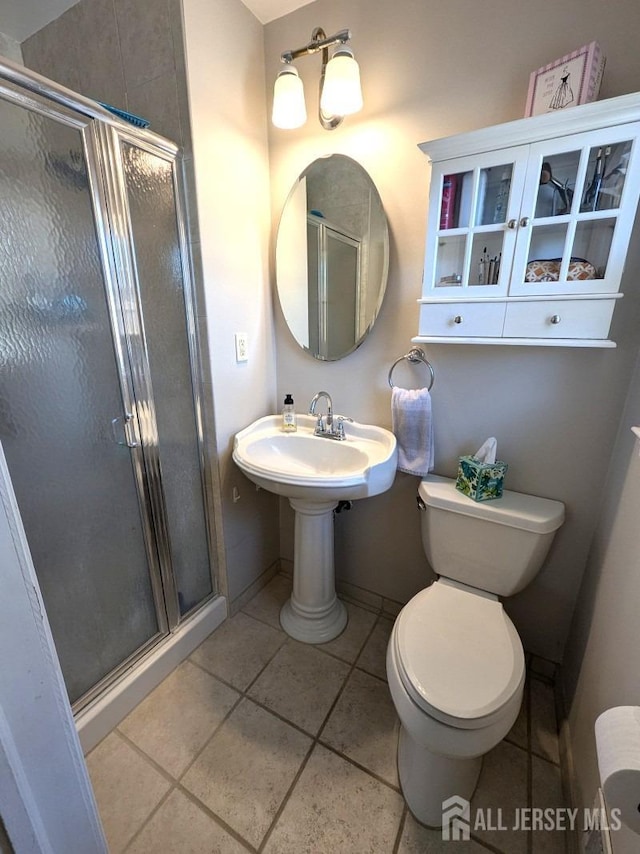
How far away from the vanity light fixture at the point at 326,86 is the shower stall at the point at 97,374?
16.2 inches

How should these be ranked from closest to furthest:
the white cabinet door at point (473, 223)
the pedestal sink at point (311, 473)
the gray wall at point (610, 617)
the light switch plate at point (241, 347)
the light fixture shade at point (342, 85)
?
the gray wall at point (610, 617)
the white cabinet door at point (473, 223)
the light fixture shade at point (342, 85)
the pedestal sink at point (311, 473)
the light switch plate at point (241, 347)

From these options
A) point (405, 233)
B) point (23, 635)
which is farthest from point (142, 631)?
point (405, 233)

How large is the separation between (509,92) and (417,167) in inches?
11.7

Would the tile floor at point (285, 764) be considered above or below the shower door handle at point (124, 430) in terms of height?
below

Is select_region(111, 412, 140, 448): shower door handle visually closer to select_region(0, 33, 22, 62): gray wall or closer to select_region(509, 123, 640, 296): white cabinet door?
select_region(509, 123, 640, 296): white cabinet door

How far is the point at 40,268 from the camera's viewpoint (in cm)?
94

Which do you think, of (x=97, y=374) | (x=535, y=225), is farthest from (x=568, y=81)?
(x=97, y=374)

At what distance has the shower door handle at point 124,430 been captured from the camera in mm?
1157

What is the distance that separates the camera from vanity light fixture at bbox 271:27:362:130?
1131 mm

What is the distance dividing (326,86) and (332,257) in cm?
51

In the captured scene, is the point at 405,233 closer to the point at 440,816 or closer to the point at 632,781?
the point at 632,781

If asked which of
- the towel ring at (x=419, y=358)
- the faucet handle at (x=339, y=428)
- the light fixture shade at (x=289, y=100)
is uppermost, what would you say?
the light fixture shade at (x=289, y=100)

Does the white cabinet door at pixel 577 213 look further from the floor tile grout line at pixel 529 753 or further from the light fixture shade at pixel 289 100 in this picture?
the floor tile grout line at pixel 529 753

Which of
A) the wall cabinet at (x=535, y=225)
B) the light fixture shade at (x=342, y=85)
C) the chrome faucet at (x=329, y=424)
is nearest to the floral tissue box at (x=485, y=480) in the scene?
the wall cabinet at (x=535, y=225)
